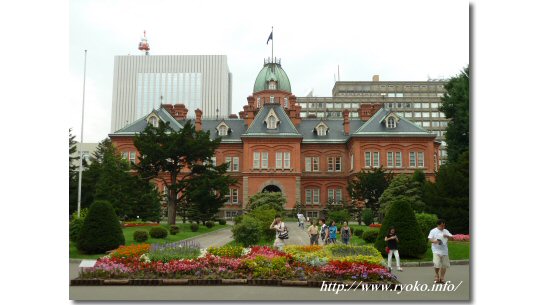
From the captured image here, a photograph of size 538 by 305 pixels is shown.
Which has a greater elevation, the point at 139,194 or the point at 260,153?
the point at 260,153

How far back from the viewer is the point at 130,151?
48250 mm

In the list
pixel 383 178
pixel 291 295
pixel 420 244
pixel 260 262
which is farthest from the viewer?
pixel 383 178

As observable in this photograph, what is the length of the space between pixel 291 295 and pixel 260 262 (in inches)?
69.8

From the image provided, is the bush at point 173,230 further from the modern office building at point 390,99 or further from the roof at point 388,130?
A: the modern office building at point 390,99

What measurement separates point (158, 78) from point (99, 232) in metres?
5.91

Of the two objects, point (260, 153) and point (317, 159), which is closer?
point (260, 153)

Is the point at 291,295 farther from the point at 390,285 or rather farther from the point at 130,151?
the point at 130,151

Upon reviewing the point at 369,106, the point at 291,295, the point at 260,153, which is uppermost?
the point at 369,106

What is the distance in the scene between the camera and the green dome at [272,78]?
6375 cm

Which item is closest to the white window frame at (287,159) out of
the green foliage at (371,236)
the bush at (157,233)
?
the bush at (157,233)

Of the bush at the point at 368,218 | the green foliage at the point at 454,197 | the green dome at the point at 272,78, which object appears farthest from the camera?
the green dome at the point at 272,78

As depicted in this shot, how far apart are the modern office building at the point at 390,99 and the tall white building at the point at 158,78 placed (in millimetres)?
76875

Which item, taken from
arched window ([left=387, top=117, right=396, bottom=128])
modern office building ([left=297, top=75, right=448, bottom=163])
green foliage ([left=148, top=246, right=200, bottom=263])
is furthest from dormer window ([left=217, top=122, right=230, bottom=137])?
modern office building ([left=297, top=75, right=448, bottom=163])

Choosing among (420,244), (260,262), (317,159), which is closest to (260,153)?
(317,159)
